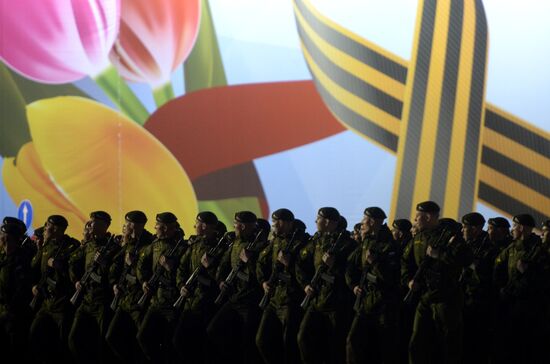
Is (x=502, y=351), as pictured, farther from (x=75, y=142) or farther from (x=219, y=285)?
(x=75, y=142)

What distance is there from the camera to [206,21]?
31.0 ft

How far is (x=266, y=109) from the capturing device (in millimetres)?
9164

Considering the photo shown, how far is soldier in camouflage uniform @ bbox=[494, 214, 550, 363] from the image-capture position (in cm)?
699

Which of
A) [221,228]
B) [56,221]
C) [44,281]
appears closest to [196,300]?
[221,228]

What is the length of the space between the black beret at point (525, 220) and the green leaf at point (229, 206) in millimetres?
2530

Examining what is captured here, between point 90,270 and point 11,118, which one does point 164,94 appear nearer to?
point 11,118

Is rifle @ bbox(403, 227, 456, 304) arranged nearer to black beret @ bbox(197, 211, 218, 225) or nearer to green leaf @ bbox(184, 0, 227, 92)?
black beret @ bbox(197, 211, 218, 225)

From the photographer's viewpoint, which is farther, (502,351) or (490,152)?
(490,152)

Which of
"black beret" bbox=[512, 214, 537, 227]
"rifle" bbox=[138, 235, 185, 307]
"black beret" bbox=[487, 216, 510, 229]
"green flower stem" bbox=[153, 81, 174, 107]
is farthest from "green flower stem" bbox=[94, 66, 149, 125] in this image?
"black beret" bbox=[512, 214, 537, 227]

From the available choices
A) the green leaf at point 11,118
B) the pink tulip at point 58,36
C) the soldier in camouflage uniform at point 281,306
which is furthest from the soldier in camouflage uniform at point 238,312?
the green leaf at point 11,118

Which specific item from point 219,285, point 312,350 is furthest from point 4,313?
point 312,350

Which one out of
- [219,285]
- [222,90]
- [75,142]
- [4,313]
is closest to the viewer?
[219,285]

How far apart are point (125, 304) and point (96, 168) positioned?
2.29 m

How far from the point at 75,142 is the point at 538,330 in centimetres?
491
